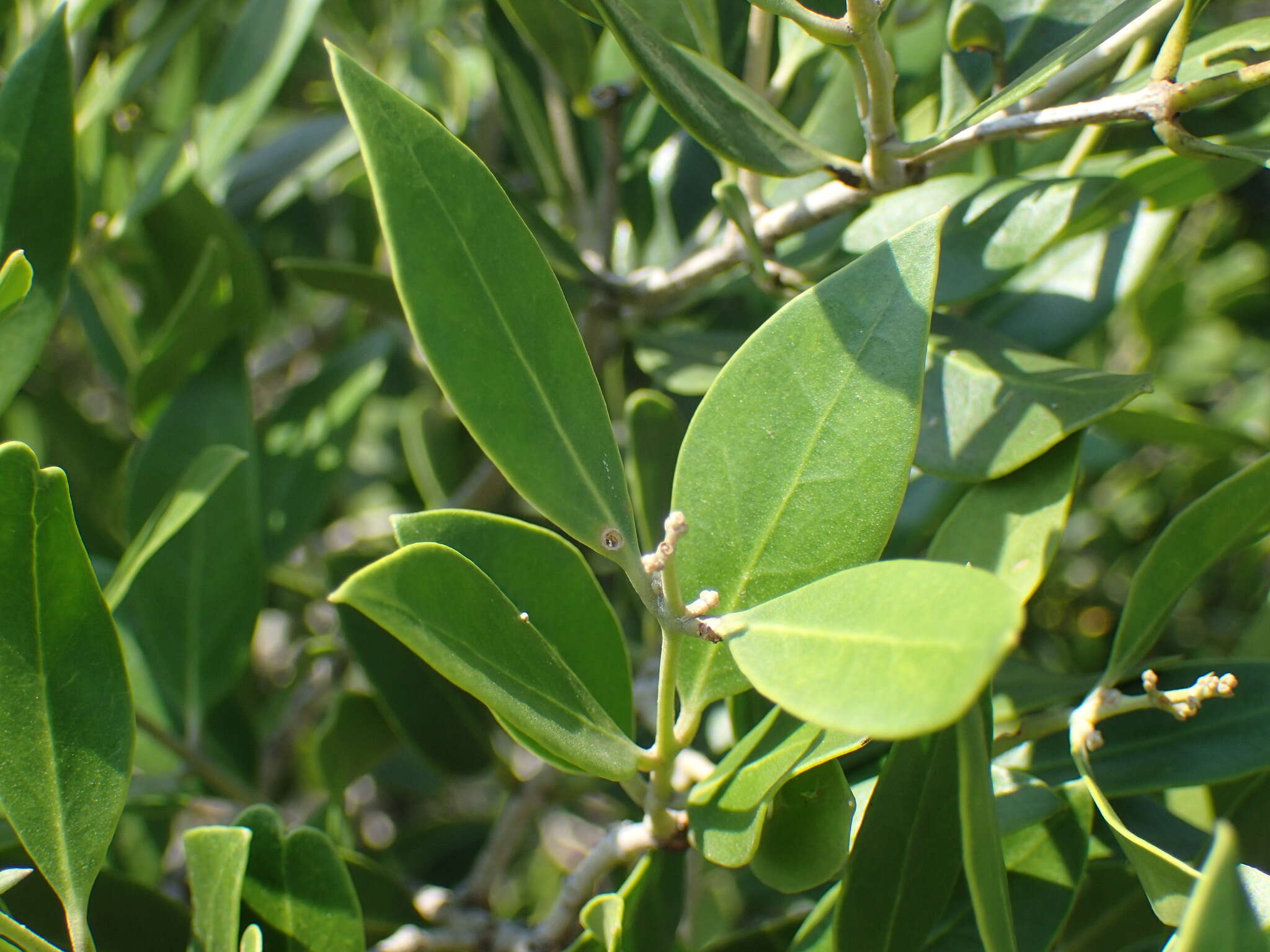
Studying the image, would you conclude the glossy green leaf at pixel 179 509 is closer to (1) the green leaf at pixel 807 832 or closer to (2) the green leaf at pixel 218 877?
(2) the green leaf at pixel 218 877

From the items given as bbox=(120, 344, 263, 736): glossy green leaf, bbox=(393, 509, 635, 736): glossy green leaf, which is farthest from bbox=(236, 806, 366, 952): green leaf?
bbox=(120, 344, 263, 736): glossy green leaf

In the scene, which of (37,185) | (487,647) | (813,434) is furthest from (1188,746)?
(37,185)

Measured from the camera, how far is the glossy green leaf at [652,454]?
92cm

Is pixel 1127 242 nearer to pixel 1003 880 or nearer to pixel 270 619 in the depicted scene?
pixel 1003 880

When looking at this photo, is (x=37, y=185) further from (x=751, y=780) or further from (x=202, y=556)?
(x=751, y=780)

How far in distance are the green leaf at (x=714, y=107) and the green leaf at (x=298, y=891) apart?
0.55 meters

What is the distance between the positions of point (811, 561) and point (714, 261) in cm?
41

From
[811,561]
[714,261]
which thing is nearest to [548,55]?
Answer: [714,261]

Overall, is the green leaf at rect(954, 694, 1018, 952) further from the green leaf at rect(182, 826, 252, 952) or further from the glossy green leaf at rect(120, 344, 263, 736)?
the glossy green leaf at rect(120, 344, 263, 736)

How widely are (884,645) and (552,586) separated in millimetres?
267

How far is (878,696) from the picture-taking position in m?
0.42

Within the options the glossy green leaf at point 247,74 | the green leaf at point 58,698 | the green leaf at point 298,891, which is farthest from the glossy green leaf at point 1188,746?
the glossy green leaf at point 247,74

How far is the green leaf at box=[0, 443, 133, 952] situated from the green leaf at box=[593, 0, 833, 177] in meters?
0.45

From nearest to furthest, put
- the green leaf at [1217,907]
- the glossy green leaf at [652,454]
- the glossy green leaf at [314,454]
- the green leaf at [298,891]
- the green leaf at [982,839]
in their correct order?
the green leaf at [1217,907], the green leaf at [982,839], the green leaf at [298,891], the glossy green leaf at [652,454], the glossy green leaf at [314,454]
